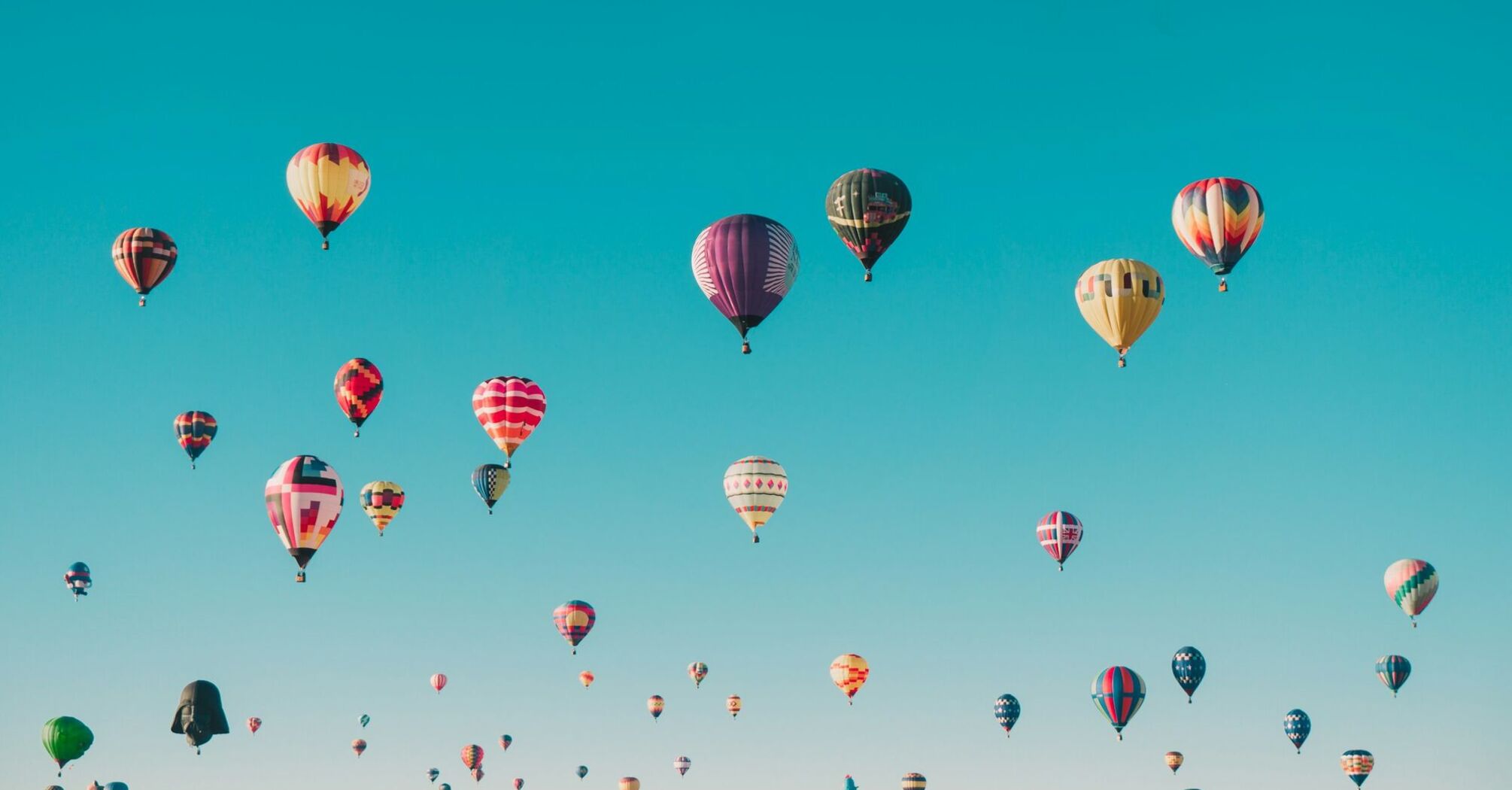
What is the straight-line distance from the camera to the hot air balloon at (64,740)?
66.2 metres

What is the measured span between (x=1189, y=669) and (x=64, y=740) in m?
37.3

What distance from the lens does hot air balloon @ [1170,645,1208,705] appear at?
246ft

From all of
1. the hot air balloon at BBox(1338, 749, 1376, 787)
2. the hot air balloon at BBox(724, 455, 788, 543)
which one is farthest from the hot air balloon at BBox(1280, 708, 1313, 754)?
the hot air balloon at BBox(724, 455, 788, 543)

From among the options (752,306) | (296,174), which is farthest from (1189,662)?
(296,174)

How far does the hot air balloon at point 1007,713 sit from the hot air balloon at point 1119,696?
37.7 ft

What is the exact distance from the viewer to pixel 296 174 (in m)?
52.4

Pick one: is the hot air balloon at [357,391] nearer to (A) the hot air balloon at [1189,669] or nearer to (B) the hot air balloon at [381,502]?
→ (B) the hot air balloon at [381,502]

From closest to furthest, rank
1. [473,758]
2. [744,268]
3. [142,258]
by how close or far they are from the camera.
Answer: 1. [744,268]
2. [142,258]
3. [473,758]

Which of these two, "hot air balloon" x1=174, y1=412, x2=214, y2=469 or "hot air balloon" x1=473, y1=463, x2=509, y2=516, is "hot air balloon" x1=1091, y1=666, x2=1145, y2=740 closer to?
"hot air balloon" x1=473, y1=463, x2=509, y2=516

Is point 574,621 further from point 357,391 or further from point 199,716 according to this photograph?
point 199,716

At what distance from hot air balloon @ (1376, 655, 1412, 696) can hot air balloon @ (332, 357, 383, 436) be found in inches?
1495

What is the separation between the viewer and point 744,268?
4912cm

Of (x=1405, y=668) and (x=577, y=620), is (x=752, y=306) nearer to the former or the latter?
(x=577, y=620)

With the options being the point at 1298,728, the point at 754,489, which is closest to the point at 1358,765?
the point at 1298,728
